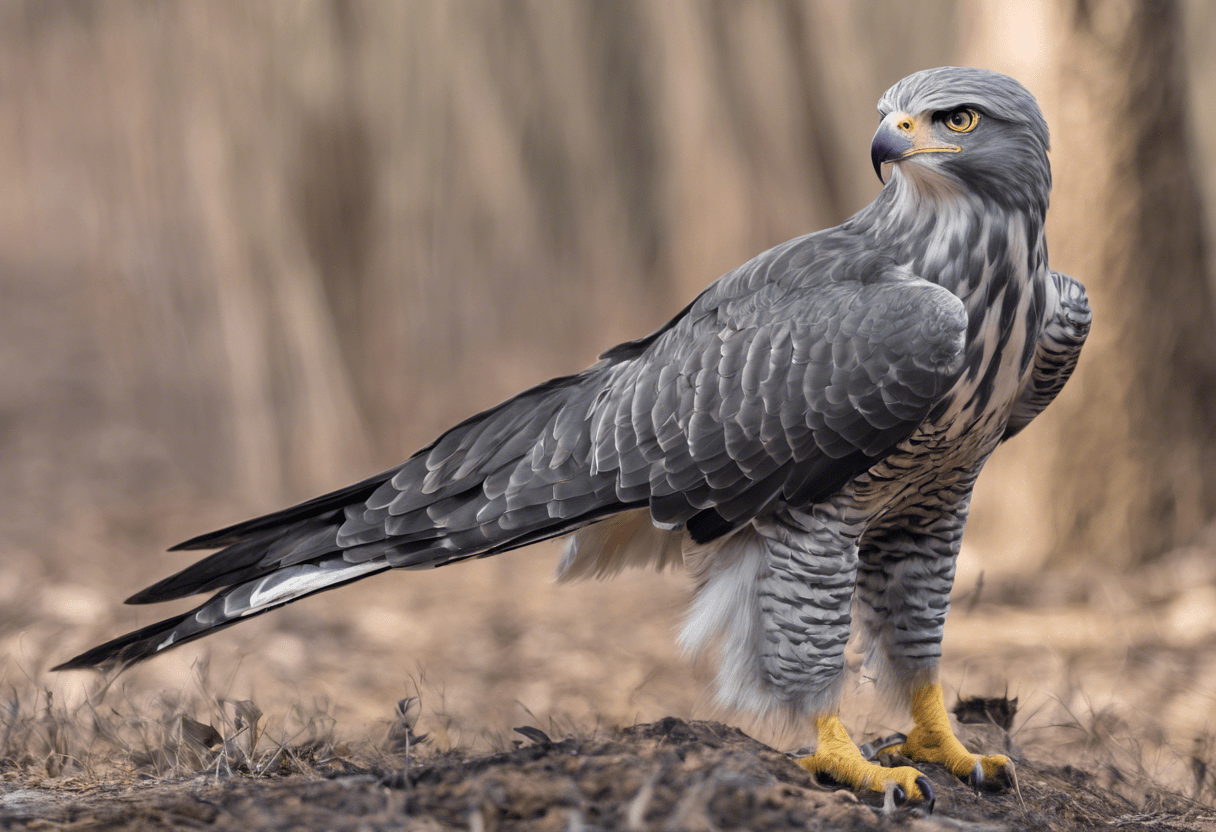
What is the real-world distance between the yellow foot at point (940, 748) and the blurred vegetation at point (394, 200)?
323 cm

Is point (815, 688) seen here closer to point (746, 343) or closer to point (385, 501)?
point (746, 343)

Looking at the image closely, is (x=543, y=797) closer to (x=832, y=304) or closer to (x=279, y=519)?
(x=279, y=519)

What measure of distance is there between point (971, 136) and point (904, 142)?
7.2 inches

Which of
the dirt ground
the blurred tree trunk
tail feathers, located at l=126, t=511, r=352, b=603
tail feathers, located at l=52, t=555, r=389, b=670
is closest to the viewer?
the dirt ground

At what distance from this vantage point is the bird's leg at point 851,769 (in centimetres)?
278

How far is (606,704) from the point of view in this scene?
17.2ft

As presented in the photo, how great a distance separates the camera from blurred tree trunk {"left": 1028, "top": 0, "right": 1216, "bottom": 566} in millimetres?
5504

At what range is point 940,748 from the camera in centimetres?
326

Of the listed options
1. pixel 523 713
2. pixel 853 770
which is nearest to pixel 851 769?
pixel 853 770

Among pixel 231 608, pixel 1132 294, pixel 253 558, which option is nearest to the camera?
pixel 231 608

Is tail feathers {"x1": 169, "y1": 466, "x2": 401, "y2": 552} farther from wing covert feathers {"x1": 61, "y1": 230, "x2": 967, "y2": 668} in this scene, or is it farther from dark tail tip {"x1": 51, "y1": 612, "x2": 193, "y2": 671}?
dark tail tip {"x1": 51, "y1": 612, "x2": 193, "y2": 671}

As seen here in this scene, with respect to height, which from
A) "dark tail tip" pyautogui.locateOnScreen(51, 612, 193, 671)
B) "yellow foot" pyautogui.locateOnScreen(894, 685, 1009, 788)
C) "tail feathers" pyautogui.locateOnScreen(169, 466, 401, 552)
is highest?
"tail feathers" pyautogui.locateOnScreen(169, 466, 401, 552)

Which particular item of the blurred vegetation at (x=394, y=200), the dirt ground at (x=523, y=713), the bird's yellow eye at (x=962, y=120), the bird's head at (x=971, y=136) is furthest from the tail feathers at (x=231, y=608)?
the blurred vegetation at (x=394, y=200)

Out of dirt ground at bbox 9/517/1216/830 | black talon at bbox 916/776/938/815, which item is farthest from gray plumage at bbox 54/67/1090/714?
dirt ground at bbox 9/517/1216/830
